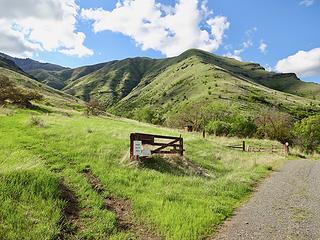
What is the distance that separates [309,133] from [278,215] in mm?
74819

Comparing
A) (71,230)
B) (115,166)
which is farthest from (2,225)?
(115,166)

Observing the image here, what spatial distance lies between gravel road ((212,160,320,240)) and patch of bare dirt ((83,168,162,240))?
1796 millimetres

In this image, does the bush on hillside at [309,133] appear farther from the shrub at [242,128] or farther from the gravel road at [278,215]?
the gravel road at [278,215]

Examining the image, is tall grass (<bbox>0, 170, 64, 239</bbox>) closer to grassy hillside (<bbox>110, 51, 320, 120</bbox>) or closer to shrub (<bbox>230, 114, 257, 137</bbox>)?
shrub (<bbox>230, 114, 257, 137</bbox>)

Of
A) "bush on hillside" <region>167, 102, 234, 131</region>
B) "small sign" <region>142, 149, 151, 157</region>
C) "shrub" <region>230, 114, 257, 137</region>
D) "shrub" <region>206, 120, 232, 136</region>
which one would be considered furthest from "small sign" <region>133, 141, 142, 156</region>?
"bush on hillside" <region>167, 102, 234, 131</region>

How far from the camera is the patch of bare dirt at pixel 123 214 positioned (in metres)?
8.85

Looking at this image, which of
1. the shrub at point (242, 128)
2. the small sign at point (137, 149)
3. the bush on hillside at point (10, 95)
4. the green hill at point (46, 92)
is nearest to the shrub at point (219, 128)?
the shrub at point (242, 128)

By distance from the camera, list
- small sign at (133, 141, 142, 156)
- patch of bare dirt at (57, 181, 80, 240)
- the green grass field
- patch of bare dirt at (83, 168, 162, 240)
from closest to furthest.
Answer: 1. patch of bare dirt at (57, 181, 80, 240)
2. the green grass field
3. patch of bare dirt at (83, 168, 162, 240)
4. small sign at (133, 141, 142, 156)

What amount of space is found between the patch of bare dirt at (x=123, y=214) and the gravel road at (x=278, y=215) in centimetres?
180

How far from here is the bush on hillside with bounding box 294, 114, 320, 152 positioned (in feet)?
246

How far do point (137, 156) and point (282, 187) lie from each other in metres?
6.87

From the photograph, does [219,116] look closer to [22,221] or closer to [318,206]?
[318,206]

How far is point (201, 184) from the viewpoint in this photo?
14914 mm

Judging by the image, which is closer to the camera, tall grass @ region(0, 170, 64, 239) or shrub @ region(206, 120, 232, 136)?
tall grass @ region(0, 170, 64, 239)
